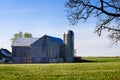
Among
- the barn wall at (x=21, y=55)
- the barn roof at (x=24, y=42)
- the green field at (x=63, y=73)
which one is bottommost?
the green field at (x=63, y=73)

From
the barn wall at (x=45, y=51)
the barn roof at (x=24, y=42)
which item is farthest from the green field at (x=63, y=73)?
the barn roof at (x=24, y=42)

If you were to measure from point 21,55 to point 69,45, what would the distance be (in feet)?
53.1

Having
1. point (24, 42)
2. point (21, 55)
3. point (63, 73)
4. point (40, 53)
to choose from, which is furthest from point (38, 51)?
point (63, 73)

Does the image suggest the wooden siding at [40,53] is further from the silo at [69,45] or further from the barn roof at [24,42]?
the silo at [69,45]

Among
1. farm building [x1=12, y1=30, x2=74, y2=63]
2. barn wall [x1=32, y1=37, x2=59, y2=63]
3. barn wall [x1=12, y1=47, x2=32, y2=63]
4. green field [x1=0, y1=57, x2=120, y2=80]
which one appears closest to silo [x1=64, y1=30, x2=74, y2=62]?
farm building [x1=12, y1=30, x2=74, y2=63]

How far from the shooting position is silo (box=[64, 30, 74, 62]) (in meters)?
115

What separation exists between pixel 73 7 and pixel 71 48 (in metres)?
85.5

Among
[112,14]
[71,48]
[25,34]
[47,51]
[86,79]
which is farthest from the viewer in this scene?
[25,34]

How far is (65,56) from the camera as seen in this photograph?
113938 millimetres

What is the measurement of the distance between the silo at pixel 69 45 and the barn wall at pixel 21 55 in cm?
1225

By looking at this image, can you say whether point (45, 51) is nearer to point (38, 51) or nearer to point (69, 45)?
point (38, 51)

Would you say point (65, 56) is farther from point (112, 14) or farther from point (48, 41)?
point (112, 14)

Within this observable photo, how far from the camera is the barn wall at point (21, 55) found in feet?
352

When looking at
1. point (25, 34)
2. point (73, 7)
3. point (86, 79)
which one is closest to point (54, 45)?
point (25, 34)
